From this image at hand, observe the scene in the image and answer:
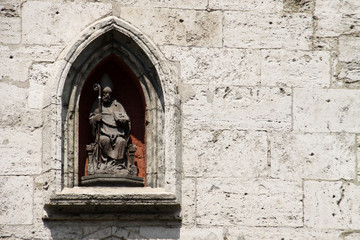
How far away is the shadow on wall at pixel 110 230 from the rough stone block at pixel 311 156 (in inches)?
39.8

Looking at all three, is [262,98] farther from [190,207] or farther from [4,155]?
[4,155]

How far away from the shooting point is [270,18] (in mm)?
8430

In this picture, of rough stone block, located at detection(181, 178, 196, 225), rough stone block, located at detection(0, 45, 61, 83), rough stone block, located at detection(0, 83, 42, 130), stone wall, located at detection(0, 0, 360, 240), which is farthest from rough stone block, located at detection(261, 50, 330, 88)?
rough stone block, located at detection(0, 83, 42, 130)

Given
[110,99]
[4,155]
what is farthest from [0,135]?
[110,99]

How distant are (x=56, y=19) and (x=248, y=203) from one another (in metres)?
2.16

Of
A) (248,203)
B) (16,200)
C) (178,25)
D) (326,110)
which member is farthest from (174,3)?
(16,200)

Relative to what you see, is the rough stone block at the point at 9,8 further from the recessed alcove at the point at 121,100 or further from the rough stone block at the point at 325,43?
the rough stone block at the point at 325,43

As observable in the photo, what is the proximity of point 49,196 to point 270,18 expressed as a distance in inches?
93.2

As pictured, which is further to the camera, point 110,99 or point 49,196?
point 110,99

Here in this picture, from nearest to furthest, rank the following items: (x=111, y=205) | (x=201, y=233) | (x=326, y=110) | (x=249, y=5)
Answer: (x=111, y=205)
(x=201, y=233)
(x=326, y=110)
(x=249, y=5)

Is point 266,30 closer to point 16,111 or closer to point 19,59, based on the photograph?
point 19,59

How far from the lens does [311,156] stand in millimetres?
8227

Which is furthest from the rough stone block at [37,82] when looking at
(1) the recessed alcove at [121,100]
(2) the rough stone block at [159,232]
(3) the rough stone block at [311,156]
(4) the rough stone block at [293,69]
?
(3) the rough stone block at [311,156]

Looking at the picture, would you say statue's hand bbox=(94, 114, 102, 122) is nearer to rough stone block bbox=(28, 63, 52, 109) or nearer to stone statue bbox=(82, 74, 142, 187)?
stone statue bbox=(82, 74, 142, 187)
